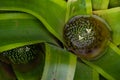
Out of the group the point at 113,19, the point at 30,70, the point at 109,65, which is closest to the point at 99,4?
the point at 113,19

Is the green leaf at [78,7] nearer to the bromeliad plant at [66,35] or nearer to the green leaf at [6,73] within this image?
the bromeliad plant at [66,35]

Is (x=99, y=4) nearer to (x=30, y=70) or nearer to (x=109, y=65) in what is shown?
(x=109, y=65)

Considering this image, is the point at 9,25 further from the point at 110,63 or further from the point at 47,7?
the point at 110,63

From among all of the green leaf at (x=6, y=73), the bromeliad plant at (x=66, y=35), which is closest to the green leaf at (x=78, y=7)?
the bromeliad plant at (x=66, y=35)

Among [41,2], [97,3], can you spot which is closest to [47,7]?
[41,2]

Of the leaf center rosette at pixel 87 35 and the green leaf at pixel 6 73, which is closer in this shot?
the leaf center rosette at pixel 87 35

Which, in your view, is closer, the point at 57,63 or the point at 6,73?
the point at 57,63

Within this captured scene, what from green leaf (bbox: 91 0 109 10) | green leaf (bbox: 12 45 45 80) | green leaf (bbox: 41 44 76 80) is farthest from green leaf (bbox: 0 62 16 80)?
green leaf (bbox: 91 0 109 10)
